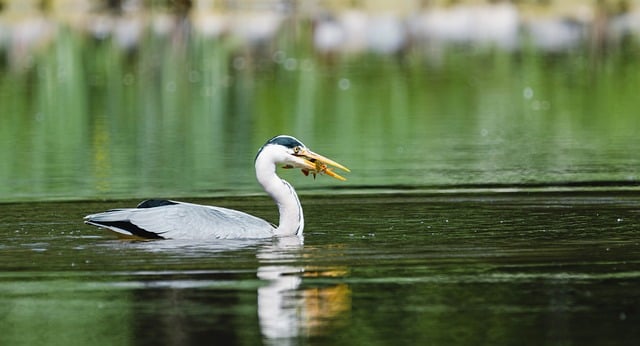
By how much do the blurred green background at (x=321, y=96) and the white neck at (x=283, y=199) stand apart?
3.03 m

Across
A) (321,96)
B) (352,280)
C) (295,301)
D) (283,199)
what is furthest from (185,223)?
(321,96)

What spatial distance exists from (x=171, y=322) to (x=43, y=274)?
2.17 m

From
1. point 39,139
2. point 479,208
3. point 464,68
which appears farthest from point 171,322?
point 464,68

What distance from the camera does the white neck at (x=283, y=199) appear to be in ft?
42.8

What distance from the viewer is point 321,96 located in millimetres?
30062

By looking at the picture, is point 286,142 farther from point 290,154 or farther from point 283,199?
point 283,199

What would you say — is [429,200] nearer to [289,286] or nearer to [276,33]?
[289,286]

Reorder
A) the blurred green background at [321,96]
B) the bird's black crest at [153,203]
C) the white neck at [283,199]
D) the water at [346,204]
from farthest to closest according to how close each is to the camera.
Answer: the blurred green background at [321,96] < the white neck at [283,199] < the bird's black crest at [153,203] < the water at [346,204]

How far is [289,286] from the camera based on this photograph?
10656 millimetres

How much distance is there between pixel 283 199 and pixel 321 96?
55.6ft

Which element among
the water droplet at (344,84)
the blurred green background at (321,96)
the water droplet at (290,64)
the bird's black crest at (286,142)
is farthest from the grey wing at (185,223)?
the water droplet at (290,64)

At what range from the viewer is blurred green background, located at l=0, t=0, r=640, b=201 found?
60.3 ft

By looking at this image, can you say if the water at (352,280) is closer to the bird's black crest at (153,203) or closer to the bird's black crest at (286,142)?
the bird's black crest at (153,203)

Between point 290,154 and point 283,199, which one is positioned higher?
point 290,154
